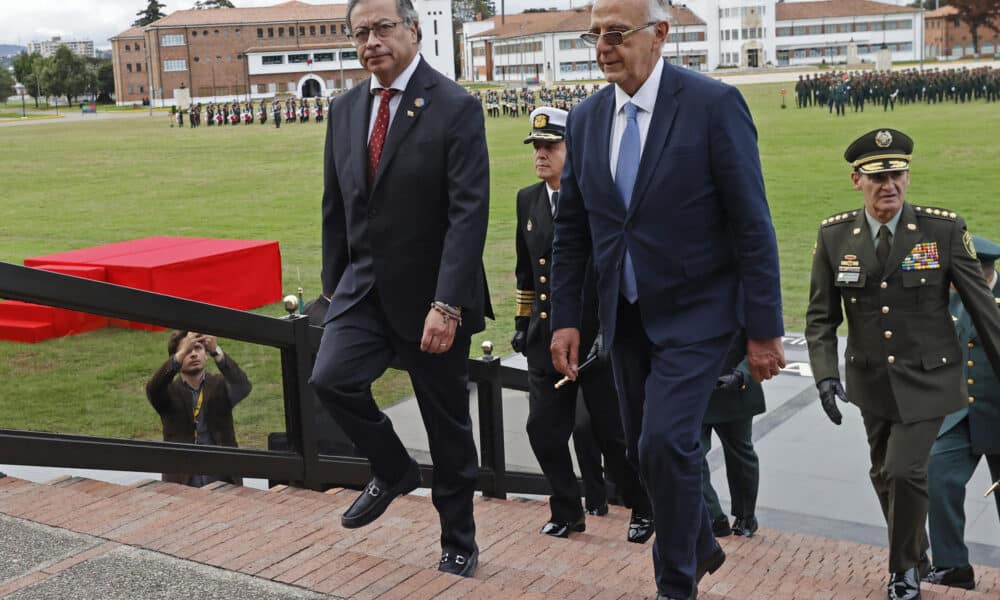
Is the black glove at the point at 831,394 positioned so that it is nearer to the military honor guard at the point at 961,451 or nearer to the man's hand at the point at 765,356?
the military honor guard at the point at 961,451

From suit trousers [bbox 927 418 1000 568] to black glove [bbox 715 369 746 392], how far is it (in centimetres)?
87

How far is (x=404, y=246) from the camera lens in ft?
11.1

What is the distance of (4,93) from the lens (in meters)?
115

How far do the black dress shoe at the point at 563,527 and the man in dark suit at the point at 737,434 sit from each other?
648 mm

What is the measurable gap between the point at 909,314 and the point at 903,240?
0.26 meters

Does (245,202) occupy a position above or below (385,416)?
below

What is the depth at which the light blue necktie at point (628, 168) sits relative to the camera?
3045mm

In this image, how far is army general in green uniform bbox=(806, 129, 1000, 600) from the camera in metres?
4.10

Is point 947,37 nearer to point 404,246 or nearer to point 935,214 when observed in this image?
point 935,214

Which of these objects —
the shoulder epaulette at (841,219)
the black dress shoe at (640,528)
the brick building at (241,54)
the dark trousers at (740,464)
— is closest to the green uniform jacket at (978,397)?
the shoulder epaulette at (841,219)

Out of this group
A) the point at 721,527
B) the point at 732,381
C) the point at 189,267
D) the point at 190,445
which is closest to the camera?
the point at 190,445

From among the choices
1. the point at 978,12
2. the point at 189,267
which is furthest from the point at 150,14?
the point at 189,267

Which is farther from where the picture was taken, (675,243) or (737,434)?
(737,434)

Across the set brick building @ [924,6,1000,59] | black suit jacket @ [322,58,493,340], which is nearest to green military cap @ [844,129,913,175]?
black suit jacket @ [322,58,493,340]
